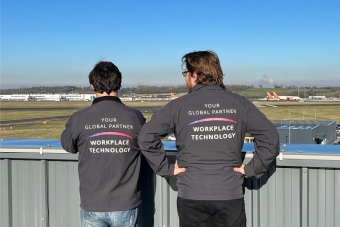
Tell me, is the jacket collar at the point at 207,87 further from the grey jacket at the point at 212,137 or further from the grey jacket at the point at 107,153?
the grey jacket at the point at 107,153

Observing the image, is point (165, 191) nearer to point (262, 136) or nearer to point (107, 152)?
point (107, 152)

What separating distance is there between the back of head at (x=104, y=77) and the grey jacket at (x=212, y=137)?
39 cm

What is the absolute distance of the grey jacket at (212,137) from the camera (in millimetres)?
2369

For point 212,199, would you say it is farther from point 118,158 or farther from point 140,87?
point 140,87

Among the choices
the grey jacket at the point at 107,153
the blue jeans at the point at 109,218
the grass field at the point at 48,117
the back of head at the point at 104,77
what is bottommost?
the grass field at the point at 48,117

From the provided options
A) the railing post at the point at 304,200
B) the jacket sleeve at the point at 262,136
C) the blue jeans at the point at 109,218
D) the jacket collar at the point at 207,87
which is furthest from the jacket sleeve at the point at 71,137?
the railing post at the point at 304,200

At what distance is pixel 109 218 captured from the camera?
257 cm

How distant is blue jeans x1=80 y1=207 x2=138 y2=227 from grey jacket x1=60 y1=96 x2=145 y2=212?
0.12 ft

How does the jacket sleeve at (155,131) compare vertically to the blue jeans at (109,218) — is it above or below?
above

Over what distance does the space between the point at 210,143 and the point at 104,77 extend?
A: 0.82 metres

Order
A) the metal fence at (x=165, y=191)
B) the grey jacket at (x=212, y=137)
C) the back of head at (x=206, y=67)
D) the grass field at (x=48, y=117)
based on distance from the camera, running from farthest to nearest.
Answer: the grass field at (x=48, y=117)
the metal fence at (x=165, y=191)
the back of head at (x=206, y=67)
the grey jacket at (x=212, y=137)

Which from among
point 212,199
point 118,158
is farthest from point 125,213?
point 212,199

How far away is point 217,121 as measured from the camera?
238 cm

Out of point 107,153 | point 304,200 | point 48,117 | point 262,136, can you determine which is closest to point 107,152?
point 107,153
